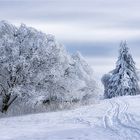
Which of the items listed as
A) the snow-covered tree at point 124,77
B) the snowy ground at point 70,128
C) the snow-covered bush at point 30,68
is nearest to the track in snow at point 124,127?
the snowy ground at point 70,128

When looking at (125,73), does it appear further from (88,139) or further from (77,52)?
(88,139)

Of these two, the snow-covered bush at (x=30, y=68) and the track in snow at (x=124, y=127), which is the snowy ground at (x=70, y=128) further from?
the snow-covered bush at (x=30, y=68)

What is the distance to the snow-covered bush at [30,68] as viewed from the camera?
90.8ft

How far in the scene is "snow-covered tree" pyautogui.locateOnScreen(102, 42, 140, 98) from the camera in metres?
61.2

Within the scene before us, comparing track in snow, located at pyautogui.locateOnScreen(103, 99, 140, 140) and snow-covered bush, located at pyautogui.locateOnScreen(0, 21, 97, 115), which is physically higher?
snow-covered bush, located at pyautogui.locateOnScreen(0, 21, 97, 115)

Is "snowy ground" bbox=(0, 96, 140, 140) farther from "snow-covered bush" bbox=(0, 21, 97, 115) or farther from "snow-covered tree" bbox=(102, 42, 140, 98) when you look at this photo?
"snow-covered tree" bbox=(102, 42, 140, 98)

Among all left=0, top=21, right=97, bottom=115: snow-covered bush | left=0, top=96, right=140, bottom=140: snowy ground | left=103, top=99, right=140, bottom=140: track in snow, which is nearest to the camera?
left=103, top=99, right=140, bottom=140: track in snow

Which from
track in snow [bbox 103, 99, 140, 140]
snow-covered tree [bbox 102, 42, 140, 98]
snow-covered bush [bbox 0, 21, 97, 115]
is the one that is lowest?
track in snow [bbox 103, 99, 140, 140]

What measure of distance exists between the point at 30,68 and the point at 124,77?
34.3 metres

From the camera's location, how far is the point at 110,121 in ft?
70.9

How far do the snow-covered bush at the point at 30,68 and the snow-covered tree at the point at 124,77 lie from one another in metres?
31.1

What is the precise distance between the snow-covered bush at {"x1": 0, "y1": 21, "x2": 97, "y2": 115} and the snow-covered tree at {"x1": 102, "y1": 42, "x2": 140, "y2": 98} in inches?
1225

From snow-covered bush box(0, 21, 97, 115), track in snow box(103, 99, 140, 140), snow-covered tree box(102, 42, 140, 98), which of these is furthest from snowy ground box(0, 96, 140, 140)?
snow-covered tree box(102, 42, 140, 98)

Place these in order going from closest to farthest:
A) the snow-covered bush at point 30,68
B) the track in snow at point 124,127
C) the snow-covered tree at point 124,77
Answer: the track in snow at point 124,127
the snow-covered bush at point 30,68
the snow-covered tree at point 124,77
